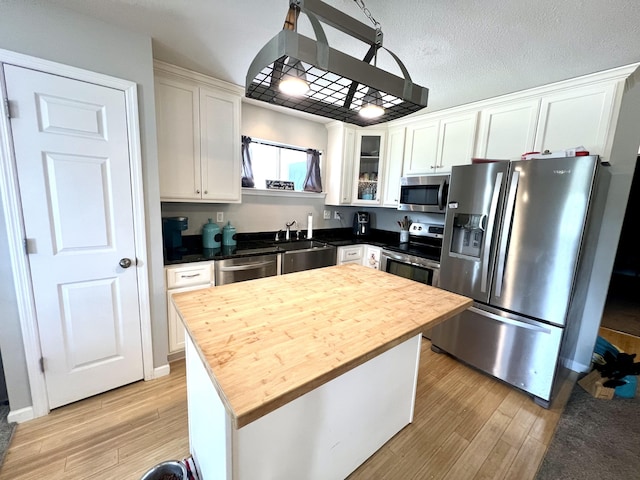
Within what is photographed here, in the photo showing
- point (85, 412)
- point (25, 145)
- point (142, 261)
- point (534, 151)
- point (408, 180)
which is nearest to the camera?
point (25, 145)

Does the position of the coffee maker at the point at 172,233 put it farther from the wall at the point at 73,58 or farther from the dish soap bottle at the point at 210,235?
the wall at the point at 73,58

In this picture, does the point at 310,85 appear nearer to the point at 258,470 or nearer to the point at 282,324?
the point at 282,324

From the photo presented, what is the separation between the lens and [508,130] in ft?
7.86

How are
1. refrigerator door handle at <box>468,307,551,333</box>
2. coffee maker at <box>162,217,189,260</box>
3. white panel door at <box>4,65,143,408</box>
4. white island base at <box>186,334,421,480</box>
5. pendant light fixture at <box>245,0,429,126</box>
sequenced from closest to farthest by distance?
1. pendant light fixture at <box>245,0,429,126</box>
2. white island base at <box>186,334,421,480</box>
3. white panel door at <box>4,65,143,408</box>
4. refrigerator door handle at <box>468,307,551,333</box>
5. coffee maker at <box>162,217,189,260</box>

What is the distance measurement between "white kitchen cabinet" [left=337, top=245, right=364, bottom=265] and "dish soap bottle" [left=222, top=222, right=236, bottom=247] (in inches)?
48.2

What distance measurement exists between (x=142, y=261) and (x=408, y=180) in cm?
270

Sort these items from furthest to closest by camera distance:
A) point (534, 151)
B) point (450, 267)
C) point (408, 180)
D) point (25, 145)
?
point (408, 180) < point (450, 267) < point (534, 151) < point (25, 145)

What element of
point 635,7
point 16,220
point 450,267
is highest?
point 635,7

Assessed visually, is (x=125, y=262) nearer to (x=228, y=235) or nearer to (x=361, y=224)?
(x=228, y=235)

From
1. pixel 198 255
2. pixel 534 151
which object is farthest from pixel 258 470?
pixel 534 151

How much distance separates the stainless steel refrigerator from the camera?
177cm

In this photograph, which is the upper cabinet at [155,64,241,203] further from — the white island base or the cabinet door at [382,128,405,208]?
the cabinet door at [382,128,405,208]

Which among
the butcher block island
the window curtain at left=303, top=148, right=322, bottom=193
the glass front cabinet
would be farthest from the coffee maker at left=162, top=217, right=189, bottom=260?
the glass front cabinet

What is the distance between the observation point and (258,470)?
995mm
